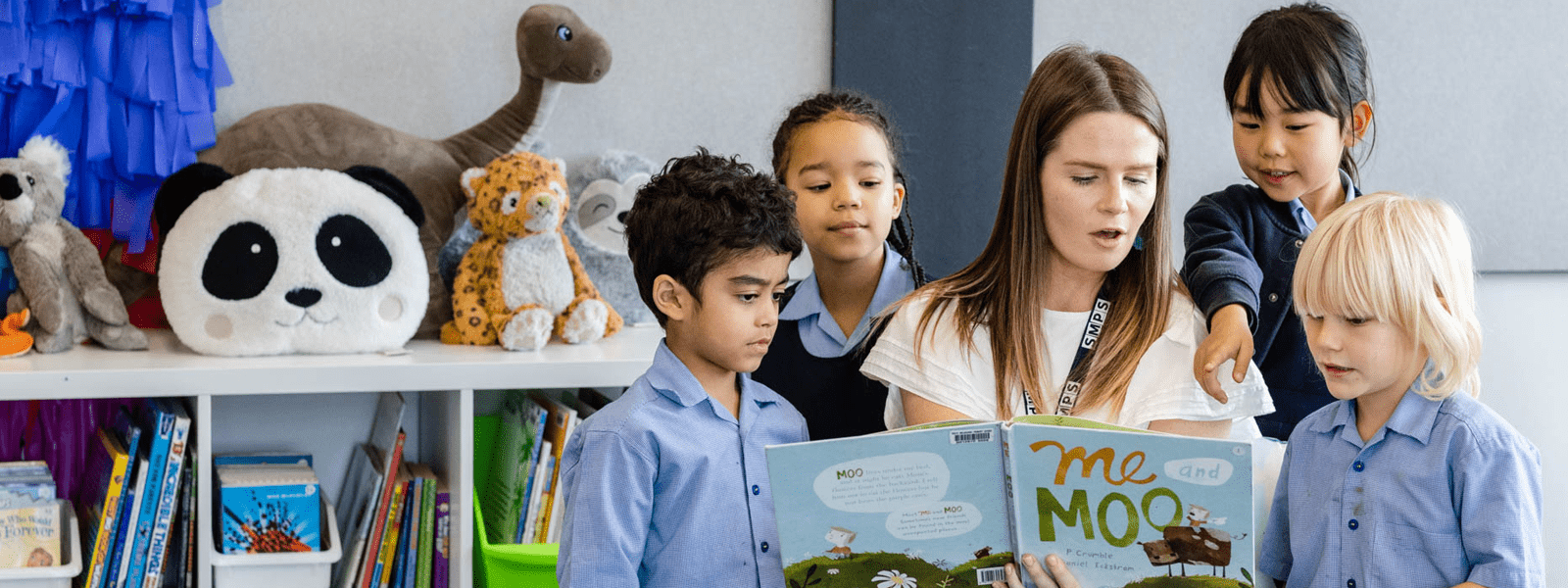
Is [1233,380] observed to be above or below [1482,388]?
above

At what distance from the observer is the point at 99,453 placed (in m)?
1.54

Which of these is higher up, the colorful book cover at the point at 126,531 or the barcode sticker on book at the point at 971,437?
the barcode sticker on book at the point at 971,437

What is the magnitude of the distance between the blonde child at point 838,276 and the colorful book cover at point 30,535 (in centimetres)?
86

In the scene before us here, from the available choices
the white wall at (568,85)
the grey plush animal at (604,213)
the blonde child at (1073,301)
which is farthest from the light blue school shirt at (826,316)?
the white wall at (568,85)

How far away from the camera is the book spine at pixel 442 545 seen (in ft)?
5.24

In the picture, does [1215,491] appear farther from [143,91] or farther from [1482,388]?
[143,91]

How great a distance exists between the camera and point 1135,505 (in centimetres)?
89

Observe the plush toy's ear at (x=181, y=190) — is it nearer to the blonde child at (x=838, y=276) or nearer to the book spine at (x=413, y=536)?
the book spine at (x=413, y=536)

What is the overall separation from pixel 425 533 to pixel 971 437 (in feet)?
3.08

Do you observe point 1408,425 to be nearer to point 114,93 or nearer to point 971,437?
point 971,437

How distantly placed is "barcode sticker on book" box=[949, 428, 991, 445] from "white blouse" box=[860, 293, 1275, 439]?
6.2 inches

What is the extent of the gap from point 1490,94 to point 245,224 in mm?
2113

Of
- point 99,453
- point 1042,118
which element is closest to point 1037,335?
point 1042,118

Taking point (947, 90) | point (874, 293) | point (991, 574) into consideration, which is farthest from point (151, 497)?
point (947, 90)
